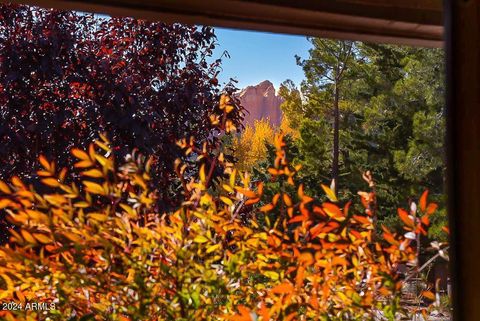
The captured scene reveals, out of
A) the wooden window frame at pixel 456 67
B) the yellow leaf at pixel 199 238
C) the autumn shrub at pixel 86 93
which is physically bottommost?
the yellow leaf at pixel 199 238

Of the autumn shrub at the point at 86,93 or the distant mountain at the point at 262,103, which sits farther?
the distant mountain at the point at 262,103

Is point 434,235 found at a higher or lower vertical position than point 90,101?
lower

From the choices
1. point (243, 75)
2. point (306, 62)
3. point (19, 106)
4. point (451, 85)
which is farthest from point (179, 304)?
point (306, 62)

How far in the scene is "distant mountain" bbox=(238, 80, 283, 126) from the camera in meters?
5.21

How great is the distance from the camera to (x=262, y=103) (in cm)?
546

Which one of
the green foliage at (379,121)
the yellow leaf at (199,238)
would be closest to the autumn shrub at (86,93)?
the yellow leaf at (199,238)

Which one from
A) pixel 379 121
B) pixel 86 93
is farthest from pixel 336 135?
pixel 86 93

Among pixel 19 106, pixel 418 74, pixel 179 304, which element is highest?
pixel 418 74

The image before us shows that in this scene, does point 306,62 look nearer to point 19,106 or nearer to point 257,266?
point 19,106

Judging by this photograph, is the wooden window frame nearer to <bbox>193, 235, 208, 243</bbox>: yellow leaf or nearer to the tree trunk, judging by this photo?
<bbox>193, 235, 208, 243</bbox>: yellow leaf

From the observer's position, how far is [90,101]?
11.3 ft

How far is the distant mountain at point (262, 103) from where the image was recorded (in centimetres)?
521

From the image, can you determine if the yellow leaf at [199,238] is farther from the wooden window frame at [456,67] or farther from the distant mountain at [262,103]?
the distant mountain at [262,103]

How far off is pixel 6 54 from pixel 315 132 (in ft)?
9.87
